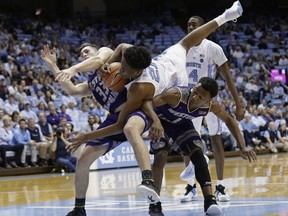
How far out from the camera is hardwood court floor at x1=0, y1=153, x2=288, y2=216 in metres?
7.02

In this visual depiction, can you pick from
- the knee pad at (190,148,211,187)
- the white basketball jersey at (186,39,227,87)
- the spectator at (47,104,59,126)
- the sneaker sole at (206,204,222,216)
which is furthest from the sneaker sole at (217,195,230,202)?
the spectator at (47,104,59,126)

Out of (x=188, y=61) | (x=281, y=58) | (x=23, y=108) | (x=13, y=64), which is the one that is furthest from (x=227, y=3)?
(x=188, y=61)

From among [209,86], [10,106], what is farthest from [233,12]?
[10,106]

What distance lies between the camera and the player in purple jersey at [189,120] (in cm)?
634

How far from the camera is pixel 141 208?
7324mm

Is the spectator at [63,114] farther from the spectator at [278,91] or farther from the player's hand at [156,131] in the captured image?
the player's hand at [156,131]

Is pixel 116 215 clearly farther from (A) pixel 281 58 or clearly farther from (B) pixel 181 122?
(A) pixel 281 58

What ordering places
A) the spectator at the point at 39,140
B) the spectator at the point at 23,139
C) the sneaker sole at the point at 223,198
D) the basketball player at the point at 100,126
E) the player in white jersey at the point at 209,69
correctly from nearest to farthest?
the basketball player at the point at 100,126
the sneaker sole at the point at 223,198
the player in white jersey at the point at 209,69
the spectator at the point at 23,139
the spectator at the point at 39,140

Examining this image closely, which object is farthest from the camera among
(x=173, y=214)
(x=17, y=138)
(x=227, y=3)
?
(x=227, y=3)

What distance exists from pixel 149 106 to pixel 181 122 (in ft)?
1.98

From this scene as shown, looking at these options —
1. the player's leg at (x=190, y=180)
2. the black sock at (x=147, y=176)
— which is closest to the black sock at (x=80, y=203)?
the black sock at (x=147, y=176)

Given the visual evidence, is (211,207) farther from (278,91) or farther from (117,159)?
(278,91)

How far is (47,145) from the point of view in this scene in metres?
15.3

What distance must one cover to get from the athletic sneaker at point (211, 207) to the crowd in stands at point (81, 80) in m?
3.21
